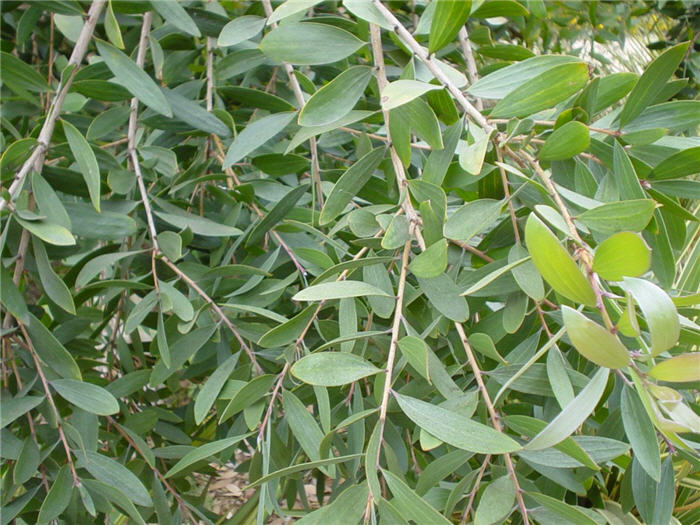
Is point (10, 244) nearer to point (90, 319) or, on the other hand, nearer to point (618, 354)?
point (90, 319)

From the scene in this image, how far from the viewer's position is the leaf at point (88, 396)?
0.45 metres

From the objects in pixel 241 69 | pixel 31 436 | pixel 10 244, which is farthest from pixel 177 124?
pixel 31 436

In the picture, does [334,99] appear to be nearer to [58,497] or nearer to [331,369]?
[331,369]

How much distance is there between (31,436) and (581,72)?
444mm

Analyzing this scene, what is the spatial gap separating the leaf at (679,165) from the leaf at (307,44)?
0.19m

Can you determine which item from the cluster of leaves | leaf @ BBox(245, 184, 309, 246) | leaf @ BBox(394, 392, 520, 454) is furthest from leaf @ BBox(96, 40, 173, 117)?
leaf @ BBox(394, 392, 520, 454)

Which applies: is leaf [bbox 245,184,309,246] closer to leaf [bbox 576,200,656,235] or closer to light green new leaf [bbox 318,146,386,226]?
light green new leaf [bbox 318,146,386,226]

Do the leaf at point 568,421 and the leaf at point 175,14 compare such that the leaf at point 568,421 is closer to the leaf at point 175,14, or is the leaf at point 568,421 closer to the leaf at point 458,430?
the leaf at point 458,430

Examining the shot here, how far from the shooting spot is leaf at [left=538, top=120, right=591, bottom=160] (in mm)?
329

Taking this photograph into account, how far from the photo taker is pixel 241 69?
2.00 feet

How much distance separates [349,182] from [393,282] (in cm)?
9

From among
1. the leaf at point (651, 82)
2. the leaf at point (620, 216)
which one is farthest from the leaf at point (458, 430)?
the leaf at point (651, 82)

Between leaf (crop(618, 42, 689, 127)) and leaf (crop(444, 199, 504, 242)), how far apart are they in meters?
0.11

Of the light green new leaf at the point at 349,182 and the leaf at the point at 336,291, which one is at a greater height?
the light green new leaf at the point at 349,182
